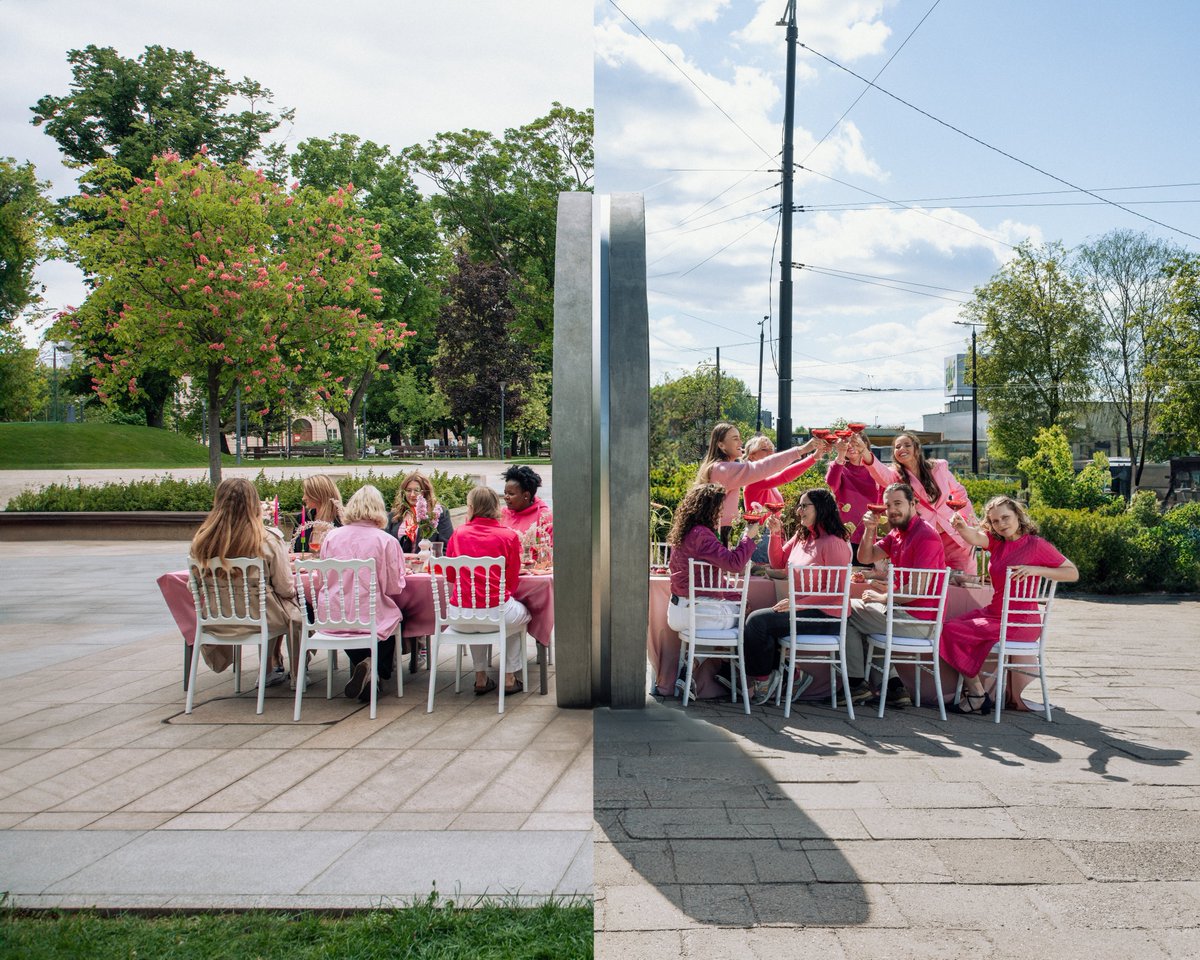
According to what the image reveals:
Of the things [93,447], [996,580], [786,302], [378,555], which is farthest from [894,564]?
[93,447]

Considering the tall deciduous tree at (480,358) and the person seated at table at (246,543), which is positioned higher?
the tall deciduous tree at (480,358)

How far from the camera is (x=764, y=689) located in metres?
5.77

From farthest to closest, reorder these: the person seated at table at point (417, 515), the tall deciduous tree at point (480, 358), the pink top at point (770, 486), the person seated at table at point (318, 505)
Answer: the tall deciduous tree at point (480, 358), the person seated at table at point (417, 515), the person seated at table at point (318, 505), the pink top at point (770, 486)

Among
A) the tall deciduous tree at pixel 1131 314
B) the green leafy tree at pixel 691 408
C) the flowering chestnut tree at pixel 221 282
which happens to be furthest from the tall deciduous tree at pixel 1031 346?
the flowering chestnut tree at pixel 221 282

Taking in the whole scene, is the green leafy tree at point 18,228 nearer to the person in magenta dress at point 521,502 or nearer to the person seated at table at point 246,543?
the person seated at table at point 246,543

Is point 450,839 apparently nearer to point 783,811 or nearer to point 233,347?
point 783,811

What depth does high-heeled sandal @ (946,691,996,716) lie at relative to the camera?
546 centimetres

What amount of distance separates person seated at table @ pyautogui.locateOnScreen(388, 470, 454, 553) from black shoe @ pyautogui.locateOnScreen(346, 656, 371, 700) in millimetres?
1178

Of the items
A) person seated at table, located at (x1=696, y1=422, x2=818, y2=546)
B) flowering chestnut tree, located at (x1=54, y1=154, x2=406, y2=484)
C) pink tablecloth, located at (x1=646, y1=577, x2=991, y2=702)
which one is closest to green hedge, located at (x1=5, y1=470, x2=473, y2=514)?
flowering chestnut tree, located at (x1=54, y1=154, x2=406, y2=484)

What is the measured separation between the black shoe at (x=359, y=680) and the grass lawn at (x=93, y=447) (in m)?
3.27

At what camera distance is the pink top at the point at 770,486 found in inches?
230

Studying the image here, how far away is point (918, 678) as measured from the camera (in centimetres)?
552

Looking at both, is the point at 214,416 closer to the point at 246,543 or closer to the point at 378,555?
the point at 246,543

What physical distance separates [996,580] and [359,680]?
3572 millimetres
